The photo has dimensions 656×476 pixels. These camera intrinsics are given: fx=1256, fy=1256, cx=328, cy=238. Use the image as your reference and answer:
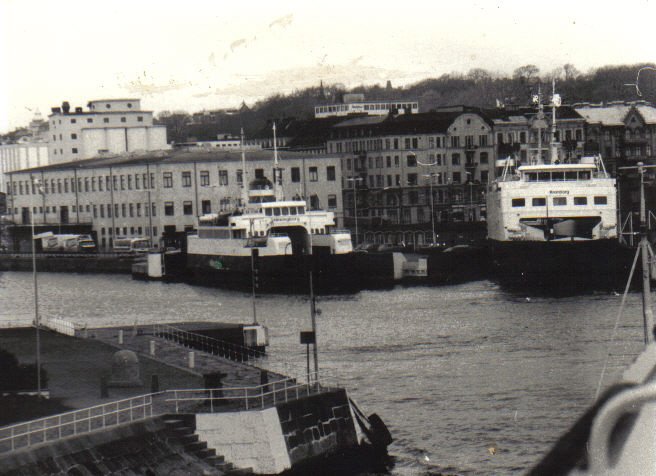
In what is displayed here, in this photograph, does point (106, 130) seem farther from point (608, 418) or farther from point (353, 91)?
point (608, 418)

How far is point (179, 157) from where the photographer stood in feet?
289

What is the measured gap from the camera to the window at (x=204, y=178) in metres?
85.9

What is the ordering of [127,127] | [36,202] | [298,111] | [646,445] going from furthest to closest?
[298,111], [127,127], [36,202], [646,445]

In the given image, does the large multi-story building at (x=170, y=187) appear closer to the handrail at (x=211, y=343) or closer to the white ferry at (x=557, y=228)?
the white ferry at (x=557, y=228)

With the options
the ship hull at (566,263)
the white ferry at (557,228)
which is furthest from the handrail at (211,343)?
the white ferry at (557,228)

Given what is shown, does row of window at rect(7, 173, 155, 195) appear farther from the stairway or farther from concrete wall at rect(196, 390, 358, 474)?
the stairway

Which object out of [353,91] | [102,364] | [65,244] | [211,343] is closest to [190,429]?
[102,364]

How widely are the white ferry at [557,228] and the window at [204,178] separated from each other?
30.0 metres

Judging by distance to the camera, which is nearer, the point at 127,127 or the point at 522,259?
the point at 522,259

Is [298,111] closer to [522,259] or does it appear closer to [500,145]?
[500,145]

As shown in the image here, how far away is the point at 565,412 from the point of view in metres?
20.7

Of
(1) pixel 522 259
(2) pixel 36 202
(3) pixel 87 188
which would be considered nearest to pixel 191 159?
(3) pixel 87 188

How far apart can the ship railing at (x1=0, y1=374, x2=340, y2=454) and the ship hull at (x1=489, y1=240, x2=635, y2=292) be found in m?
36.2

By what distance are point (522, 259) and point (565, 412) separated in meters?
36.4
